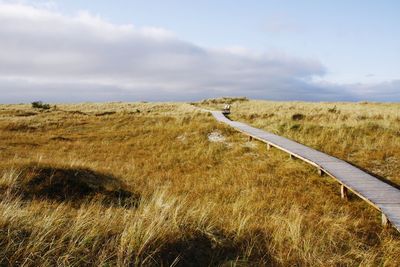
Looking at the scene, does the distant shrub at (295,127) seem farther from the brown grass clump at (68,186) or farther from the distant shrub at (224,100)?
the distant shrub at (224,100)

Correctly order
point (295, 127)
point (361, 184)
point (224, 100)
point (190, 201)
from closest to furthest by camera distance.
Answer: point (190, 201)
point (361, 184)
point (295, 127)
point (224, 100)

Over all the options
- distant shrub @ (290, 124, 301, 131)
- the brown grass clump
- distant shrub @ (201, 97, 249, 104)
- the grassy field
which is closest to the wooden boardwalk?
the grassy field

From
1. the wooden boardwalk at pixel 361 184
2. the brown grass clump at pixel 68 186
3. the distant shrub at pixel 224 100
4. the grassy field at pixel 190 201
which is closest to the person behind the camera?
the grassy field at pixel 190 201

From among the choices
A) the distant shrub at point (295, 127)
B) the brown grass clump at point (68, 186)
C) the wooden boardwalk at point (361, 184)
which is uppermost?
the distant shrub at point (295, 127)

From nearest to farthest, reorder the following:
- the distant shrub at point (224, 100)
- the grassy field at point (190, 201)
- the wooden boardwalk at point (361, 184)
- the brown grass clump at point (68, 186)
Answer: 1. the grassy field at point (190, 201)
2. the wooden boardwalk at point (361, 184)
3. the brown grass clump at point (68, 186)
4. the distant shrub at point (224, 100)

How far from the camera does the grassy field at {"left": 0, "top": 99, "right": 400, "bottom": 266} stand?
4.21 metres

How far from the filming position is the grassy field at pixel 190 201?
4.21 metres

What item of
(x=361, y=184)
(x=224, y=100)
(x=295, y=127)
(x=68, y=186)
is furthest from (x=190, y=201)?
(x=224, y=100)

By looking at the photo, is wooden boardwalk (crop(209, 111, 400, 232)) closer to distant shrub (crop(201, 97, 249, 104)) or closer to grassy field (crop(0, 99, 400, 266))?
grassy field (crop(0, 99, 400, 266))

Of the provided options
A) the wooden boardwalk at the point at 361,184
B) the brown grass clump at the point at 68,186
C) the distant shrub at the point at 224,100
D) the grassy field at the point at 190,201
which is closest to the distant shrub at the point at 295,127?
the grassy field at the point at 190,201

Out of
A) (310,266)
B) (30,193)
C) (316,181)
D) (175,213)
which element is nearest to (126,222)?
(175,213)

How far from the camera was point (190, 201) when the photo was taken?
26.0ft

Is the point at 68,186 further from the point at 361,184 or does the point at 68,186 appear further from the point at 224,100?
the point at 224,100

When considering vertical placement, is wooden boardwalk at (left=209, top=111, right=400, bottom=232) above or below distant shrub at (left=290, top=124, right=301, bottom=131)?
below
